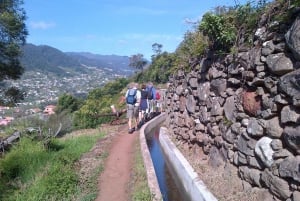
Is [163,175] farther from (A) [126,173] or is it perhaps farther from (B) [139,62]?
(B) [139,62]

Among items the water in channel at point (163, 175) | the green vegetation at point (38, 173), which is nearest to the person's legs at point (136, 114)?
the water in channel at point (163, 175)

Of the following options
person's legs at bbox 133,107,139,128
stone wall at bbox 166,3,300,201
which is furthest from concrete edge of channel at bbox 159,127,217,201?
person's legs at bbox 133,107,139,128

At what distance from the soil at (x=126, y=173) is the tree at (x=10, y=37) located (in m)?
7.80

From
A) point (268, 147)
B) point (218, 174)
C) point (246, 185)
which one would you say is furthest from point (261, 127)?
point (218, 174)

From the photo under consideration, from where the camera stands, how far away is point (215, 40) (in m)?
8.92

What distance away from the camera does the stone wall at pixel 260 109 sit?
5535 millimetres

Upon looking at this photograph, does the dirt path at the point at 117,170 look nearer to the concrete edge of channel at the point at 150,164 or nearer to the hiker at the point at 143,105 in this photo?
the concrete edge of channel at the point at 150,164

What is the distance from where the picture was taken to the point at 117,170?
10047 mm

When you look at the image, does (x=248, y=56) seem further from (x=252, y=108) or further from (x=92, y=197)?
(x=92, y=197)

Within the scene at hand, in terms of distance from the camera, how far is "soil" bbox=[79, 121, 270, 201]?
692 cm

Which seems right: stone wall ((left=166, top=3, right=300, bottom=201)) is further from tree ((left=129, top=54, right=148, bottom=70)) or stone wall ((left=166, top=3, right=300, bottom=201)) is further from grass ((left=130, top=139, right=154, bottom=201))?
tree ((left=129, top=54, right=148, bottom=70))

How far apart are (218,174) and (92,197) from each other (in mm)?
2495

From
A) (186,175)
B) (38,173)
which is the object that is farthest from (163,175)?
(38,173)

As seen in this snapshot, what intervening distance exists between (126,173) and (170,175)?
1.49 metres
